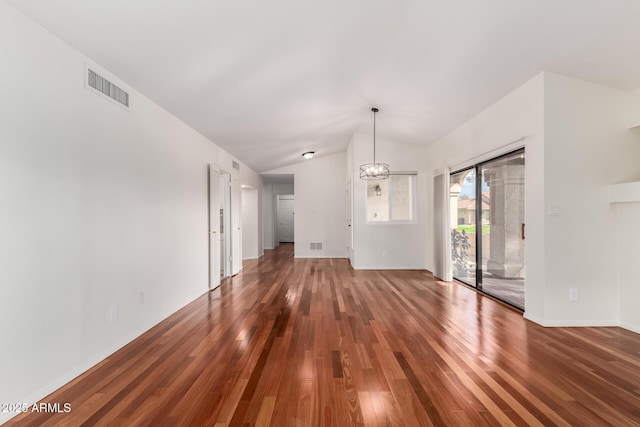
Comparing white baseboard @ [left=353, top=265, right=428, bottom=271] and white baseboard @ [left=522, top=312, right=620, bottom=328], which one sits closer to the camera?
white baseboard @ [left=522, top=312, right=620, bottom=328]

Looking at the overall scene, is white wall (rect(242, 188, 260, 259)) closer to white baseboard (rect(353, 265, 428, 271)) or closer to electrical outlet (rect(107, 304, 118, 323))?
white baseboard (rect(353, 265, 428, 271))

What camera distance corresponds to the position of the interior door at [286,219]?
547 inches

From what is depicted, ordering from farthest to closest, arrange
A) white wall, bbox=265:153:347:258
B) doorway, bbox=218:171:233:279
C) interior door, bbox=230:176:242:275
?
white wall, bbox=265:153:347:258, interior door, bbox=230:176:242:275, doorway, bbox=218:171:233:279

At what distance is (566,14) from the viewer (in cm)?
239

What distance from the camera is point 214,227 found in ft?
16.9

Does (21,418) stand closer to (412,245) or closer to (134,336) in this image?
(134,336)

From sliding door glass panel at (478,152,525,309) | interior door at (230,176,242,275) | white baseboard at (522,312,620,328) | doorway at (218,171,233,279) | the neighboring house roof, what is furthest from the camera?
interior door at (230,176,242,275)

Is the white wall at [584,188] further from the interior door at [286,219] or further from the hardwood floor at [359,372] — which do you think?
the interior door at [286,219]

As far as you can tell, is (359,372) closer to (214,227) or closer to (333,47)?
(333,47)

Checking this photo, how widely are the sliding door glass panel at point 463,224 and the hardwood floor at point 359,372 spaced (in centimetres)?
141

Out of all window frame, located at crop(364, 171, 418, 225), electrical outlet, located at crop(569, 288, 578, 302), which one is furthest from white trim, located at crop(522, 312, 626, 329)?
window frame, located at crop(364, 171, 418, 225)

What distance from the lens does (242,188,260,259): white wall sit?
884cm

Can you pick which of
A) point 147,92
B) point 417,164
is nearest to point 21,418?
point 147,92

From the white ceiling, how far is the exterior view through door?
3.44 feet
